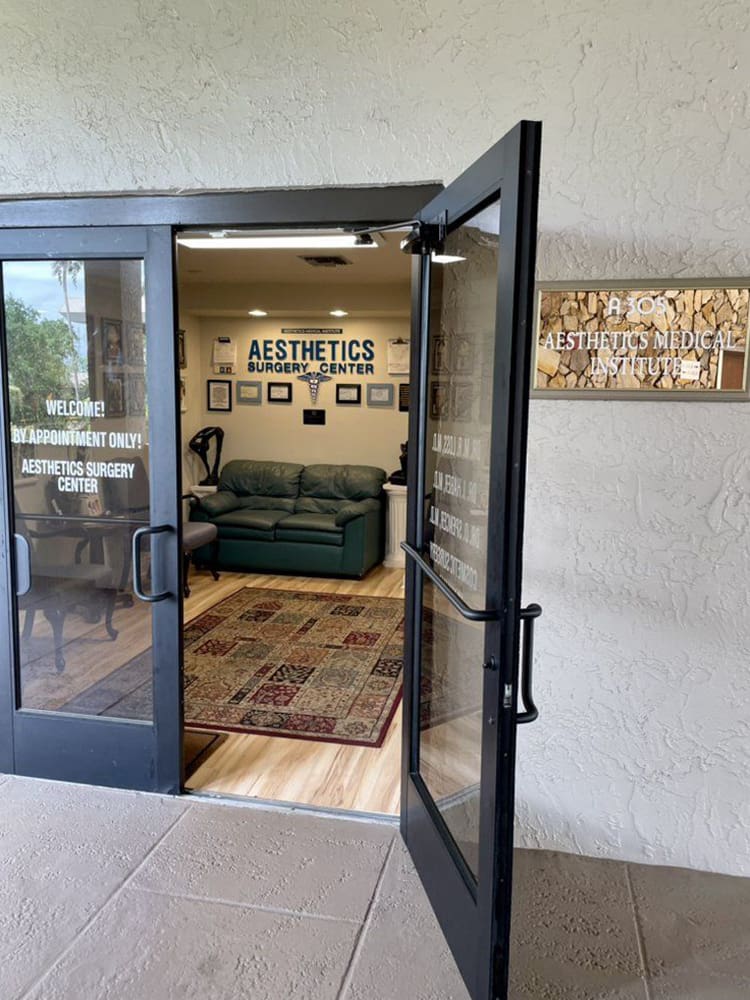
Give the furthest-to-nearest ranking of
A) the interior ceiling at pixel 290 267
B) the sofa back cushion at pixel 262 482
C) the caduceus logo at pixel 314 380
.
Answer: the caduceus logo at pixel 314 380 < the sofa back cushion at pixel 262 482 < the interior ceiling at pixel 290 267

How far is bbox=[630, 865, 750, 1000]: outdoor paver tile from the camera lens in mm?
1877

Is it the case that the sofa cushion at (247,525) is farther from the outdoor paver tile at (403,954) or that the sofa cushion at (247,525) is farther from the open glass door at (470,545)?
the outdoor paver tile at (403,954)

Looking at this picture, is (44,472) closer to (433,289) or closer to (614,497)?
(433,289)

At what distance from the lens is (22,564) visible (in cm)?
279

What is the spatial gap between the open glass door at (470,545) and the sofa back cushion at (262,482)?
480cm

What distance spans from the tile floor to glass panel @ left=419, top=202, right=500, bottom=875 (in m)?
0.36

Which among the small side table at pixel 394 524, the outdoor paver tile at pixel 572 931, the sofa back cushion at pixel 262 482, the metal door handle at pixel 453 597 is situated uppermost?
the metal door handle at pixel 453 597

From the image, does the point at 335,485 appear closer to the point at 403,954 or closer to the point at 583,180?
the point at 583,180

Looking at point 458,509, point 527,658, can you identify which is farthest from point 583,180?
point 527,658


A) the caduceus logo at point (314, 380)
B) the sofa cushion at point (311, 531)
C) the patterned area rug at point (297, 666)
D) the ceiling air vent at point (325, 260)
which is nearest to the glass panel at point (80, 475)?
the patterned area rug at point (297, 666)

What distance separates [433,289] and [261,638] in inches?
122

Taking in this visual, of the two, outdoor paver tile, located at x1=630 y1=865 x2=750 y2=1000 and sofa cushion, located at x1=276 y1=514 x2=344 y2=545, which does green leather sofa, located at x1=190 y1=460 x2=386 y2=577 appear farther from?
outdoor paver tile, located at x1=630 y1=865 x2=750 y2=1000

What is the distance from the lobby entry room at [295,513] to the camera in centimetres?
320

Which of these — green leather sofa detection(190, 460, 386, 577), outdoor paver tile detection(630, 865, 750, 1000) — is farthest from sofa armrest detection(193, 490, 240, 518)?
outdoor paver tile detection(630, 865, 750, 1000)
